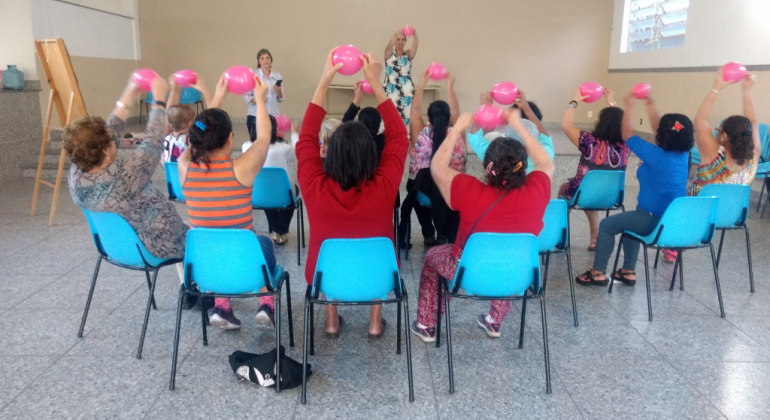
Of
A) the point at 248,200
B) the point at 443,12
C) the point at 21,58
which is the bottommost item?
the point at 248,200

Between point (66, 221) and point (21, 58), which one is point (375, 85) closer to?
point (66, 221)

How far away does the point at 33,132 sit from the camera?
6316mm

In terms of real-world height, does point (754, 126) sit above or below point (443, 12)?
below

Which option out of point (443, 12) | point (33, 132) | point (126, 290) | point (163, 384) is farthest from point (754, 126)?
point (33, 132)

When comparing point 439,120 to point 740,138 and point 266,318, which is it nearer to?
point 266,318

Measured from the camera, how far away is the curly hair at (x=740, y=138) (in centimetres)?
319

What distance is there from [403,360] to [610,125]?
2.27 meters

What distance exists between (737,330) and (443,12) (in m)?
7.55

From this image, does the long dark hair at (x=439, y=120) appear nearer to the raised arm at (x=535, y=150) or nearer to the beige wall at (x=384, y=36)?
the raised arm at (x=535, y=150)

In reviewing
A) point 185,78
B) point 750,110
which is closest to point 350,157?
point 185,78

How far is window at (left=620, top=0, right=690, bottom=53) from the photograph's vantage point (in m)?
7.22

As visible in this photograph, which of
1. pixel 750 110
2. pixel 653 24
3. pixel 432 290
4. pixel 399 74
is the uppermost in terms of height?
pixel 653 24

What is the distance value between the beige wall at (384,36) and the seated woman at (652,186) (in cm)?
646

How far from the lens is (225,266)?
211 cm
